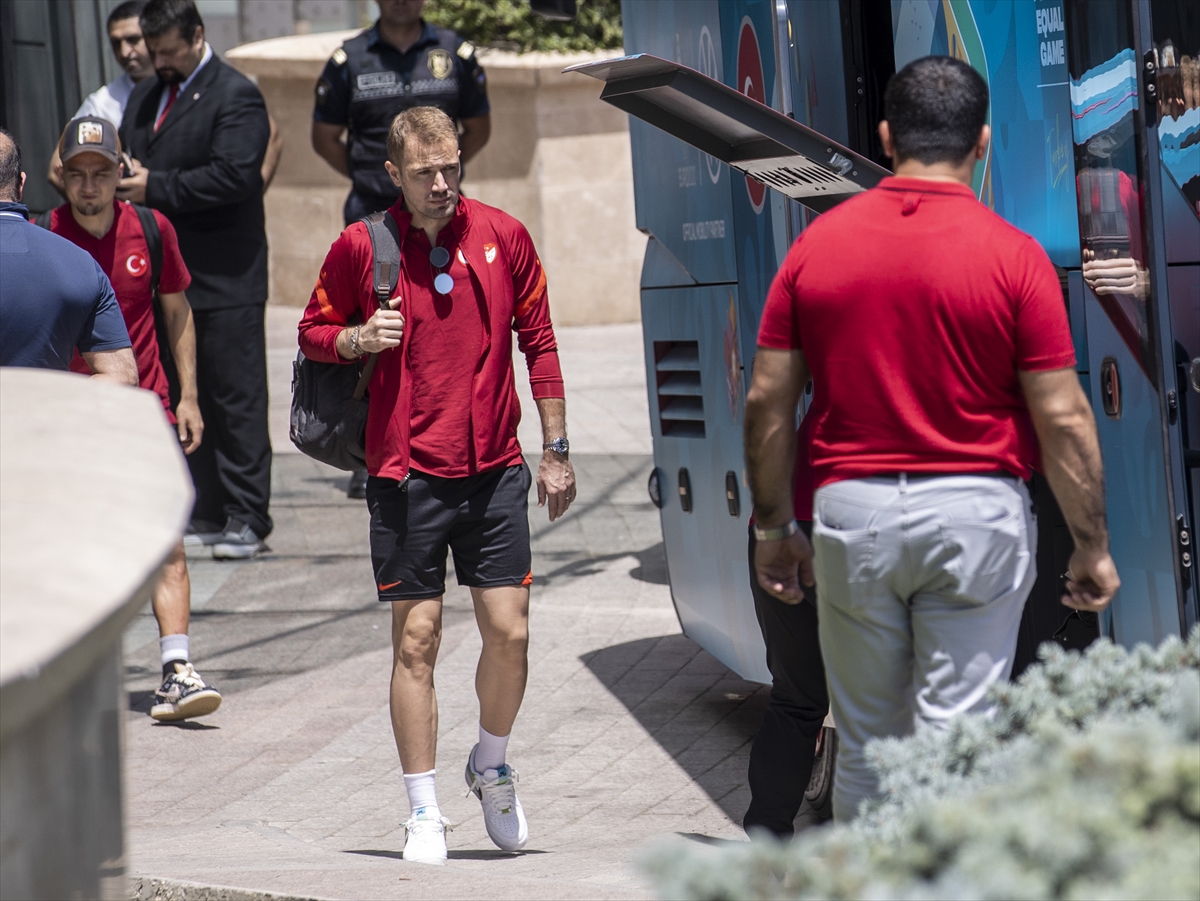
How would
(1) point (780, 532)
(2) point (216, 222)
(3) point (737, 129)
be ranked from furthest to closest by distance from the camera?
(2) point (216, 222) → (3) point (737, 129) → (1) point (780, 532)

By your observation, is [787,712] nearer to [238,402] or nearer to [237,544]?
[237,544]

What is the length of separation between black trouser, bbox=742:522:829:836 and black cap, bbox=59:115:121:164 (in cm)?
323

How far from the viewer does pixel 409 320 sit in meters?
4.48

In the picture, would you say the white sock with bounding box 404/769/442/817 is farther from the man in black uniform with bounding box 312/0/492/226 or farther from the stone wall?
the stone wall

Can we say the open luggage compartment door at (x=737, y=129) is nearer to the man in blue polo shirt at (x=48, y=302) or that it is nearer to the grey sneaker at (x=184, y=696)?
the man in blue polo shirt at (x=48, y=302)

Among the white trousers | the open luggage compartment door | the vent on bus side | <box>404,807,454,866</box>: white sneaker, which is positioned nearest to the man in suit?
the vent on bus side

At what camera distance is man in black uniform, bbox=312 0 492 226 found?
870cm

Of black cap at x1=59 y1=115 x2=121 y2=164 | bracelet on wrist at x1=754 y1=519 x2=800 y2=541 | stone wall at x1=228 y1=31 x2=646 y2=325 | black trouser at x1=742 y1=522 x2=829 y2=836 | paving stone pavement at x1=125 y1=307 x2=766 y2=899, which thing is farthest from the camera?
stone wall at x1=228 y1=31 x2=646 y2=325

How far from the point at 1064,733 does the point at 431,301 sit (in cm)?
259

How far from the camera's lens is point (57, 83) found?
31.4ft

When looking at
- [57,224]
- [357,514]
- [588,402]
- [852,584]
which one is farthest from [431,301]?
[588,402]

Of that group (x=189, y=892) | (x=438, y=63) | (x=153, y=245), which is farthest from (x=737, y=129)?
(x=438, y=63)

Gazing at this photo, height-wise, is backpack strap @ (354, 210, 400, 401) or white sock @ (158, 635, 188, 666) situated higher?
backpack strap @ (354, 210, 400, 401)

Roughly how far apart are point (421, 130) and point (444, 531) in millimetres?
1049
